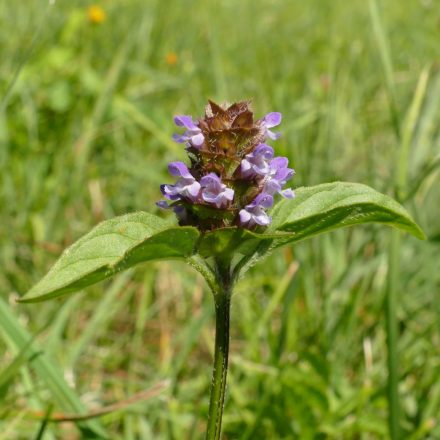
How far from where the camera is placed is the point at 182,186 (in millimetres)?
827

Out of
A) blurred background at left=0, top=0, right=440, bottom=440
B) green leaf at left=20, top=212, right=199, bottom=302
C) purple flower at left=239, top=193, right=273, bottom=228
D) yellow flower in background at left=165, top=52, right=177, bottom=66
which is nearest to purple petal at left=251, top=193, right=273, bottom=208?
purple flower at left=239, top=193, right=273, bottom=228

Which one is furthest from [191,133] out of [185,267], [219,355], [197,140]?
[185,267]

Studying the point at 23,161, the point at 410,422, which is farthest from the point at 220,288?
the point at 23,161

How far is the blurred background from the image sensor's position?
4.71 feet

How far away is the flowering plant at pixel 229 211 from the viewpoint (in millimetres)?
743

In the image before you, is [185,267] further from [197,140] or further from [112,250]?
[112,250]

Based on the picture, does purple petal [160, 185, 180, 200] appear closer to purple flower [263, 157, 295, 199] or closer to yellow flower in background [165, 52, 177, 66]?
purple flower [263, 157, 295, 199]

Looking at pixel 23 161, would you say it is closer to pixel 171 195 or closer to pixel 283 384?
pixel 283 384

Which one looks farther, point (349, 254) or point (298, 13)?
point (298, 13)

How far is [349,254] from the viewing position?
2.11m

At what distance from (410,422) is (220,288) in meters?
0.86

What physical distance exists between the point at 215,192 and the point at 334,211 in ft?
0.47

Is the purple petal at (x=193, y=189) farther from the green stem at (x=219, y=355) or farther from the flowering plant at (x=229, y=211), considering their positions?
the green stem at (x=219, y=355)

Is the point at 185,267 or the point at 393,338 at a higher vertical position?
the point at 185,267
